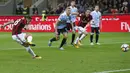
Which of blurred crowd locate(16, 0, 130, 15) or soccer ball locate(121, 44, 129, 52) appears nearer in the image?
soccer ball locate(121, 44, 129, 52)

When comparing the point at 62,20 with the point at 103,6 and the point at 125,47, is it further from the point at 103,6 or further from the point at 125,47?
the point at 103,6

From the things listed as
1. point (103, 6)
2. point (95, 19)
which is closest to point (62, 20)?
point (95, 19)

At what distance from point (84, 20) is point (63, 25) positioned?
111 inches

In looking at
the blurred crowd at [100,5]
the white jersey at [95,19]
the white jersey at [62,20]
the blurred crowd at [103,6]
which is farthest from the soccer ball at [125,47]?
the blurred crowd at [103,6]

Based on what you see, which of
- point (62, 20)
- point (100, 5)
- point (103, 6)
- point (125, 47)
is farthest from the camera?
point (100, 5)

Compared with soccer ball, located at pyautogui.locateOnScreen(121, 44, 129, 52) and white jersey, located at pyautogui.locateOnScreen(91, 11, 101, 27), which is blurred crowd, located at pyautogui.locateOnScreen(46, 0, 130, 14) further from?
soccer ball, located at pyautogui.locateOnScreen(121, 44, 129, 52)

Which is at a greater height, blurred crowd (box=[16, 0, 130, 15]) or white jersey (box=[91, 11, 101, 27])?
white jersey (box=[91, 11, 101, 27])

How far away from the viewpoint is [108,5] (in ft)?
145

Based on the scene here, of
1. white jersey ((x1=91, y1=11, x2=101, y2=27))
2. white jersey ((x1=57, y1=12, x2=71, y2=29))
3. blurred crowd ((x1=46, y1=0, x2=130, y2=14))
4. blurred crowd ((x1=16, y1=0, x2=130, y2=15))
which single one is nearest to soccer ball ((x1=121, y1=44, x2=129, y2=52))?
white jersey ((x1=57, y1=12, x2=71, y2=29))

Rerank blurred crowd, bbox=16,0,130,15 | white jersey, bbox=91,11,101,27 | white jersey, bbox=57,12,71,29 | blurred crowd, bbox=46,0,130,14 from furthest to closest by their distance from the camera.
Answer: blurred crowd, bbox=46,0,130,14, blurred crowd, bbox=16,0,130,15, white jersey, bbox=91,11,101,27, white jersey, bbox=57,12,71,29

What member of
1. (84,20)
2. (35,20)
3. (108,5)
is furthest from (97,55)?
(108,5)

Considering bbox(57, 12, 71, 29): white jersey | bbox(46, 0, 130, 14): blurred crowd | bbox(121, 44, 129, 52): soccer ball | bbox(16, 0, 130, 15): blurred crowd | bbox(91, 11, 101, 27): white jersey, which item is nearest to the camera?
bbox(121, 44, 129, 52): soccer ball

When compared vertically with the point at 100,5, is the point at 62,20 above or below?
above

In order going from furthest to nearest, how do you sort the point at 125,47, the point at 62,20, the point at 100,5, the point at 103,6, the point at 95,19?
the point at 100,5 → the point at 103,6 → the point at 95,19 → the point at 62,20 → the point at 125,47
